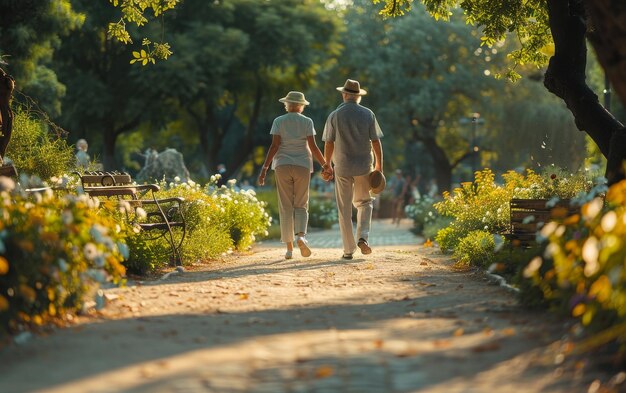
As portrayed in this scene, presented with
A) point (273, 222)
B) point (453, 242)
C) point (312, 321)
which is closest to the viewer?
point (312, 321)

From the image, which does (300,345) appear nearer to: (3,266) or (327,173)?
(3,266)

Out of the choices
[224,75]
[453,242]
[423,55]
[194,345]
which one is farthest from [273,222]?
[194,345]

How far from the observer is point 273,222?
3184 cm

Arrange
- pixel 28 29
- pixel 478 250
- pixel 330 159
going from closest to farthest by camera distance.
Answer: pixel 478 250, pixel 330 159, pixel 28 29

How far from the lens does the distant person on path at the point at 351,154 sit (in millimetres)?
14242

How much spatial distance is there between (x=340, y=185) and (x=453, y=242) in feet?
10.8

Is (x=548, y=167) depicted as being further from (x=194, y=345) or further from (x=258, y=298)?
(x=194, y=345)

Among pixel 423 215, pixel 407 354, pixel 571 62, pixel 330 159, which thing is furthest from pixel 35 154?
pixel 423 215

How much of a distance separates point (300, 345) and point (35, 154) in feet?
31.6

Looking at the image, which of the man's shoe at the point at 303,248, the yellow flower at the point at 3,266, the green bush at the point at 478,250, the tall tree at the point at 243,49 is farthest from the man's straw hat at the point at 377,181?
the tall tree at the point at 243,49

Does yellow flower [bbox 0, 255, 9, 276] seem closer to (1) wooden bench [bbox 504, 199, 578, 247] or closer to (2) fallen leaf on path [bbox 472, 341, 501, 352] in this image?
(2) fallen leaf on path [bbox 472, 341, 501, 352]

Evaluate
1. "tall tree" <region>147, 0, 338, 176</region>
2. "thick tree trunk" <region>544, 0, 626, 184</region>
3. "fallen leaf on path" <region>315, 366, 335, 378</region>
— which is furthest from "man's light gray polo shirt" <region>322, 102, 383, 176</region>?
"tall tree" <region>147, 0, 338, 176</region>

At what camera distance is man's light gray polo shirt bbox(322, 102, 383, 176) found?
14242 mm

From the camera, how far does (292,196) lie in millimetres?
14461
